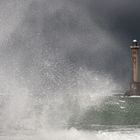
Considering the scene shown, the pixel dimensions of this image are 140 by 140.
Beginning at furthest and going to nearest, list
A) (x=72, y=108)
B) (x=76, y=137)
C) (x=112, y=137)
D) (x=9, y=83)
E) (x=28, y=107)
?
(x=9, y=83) < (x=72, y=108) < (x=28, y=107) < (x=112, y=137) < (x=76, y=137)

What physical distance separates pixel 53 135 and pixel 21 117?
381cm

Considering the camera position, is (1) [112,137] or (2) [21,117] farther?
(2) [21,117]

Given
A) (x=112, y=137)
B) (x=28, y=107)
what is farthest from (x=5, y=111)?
(x=112, y=137)

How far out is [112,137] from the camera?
70.0 feet

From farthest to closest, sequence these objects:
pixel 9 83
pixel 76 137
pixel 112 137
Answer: pixel 9 83 < pixel 112 137 < pixel 76 137

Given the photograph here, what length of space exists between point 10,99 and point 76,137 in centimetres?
730

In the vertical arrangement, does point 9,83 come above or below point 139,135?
above

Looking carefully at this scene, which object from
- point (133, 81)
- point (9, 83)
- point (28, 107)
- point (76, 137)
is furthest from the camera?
point (133, 81)

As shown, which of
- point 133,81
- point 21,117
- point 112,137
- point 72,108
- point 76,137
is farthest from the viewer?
point 133,81

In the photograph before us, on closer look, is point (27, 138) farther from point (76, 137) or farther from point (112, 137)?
point (112, 137)

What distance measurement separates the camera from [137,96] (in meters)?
75.6

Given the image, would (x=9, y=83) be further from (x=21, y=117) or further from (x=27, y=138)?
(x=27, y=138)

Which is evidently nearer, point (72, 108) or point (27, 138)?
point (27, 138)

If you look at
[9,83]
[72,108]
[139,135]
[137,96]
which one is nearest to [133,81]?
[137,96]
